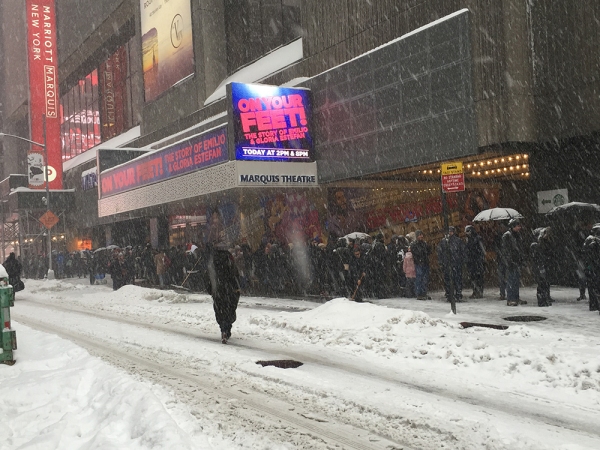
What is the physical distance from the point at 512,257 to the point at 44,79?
4596cm

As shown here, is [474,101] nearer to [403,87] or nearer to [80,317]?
[403,87]

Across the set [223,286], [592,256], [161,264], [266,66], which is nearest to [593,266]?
[592,256]

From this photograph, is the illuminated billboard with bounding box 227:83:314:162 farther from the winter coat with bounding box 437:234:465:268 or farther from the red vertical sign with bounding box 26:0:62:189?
the red vertical sign with bounding box 26:0:62:189

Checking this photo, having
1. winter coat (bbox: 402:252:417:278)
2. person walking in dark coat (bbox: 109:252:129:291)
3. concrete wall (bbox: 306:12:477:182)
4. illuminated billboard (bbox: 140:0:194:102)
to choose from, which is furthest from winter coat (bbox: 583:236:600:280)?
illuminated billboard (bbox: 140:0:194:102)

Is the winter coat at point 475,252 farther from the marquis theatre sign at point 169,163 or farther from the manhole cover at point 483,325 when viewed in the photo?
the marquis theatre sign at point 169,163

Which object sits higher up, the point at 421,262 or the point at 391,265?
the point at 421,262

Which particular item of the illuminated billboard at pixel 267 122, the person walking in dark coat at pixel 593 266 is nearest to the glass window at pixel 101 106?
the illuminated billboard at pixel 267 122

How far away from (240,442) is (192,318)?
9448 millimetres

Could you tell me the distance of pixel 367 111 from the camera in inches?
778

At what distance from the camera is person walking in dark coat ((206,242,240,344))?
424 inches

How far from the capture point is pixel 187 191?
24.8m

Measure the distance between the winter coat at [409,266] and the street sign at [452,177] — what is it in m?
4.82

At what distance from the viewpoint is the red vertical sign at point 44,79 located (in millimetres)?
48469

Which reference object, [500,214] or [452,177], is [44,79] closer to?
[500,214]
